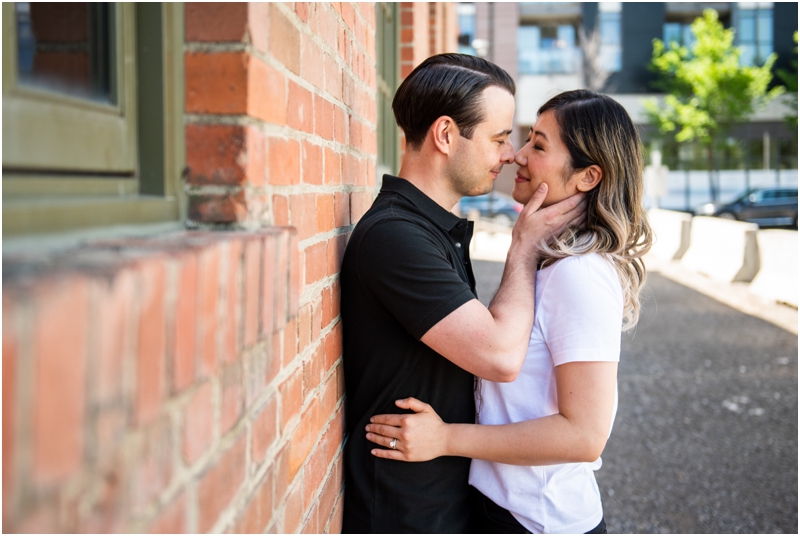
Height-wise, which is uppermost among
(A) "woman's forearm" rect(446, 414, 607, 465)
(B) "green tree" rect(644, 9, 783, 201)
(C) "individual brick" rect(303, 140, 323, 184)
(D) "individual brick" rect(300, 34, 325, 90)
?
(B) "green tree" rect(644, 9, 783, 201)

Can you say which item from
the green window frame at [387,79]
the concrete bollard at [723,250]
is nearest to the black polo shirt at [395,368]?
the green window frame at [387,79]

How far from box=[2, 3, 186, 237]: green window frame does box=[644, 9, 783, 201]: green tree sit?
112ft

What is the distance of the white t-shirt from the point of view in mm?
2023

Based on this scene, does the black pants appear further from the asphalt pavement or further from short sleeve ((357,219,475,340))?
the asphalt pavement

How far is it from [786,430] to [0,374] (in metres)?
6.22

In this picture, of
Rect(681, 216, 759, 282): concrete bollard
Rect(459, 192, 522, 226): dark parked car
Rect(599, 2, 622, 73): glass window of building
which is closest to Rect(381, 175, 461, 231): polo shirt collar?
Rect(681, 216, 759, 282): concrete bollard

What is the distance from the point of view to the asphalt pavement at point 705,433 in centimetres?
435

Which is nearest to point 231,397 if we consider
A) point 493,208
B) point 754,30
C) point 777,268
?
point 777,268

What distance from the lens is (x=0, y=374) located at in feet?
1.77

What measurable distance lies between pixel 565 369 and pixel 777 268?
32.8 feet

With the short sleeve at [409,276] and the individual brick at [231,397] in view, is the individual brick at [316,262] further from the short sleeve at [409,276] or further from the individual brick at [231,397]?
the individual brick at [231,397]

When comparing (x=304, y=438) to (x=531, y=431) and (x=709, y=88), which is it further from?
(x=709, y=88)

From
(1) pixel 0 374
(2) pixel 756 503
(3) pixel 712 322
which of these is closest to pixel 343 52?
(1) pixel 0 374

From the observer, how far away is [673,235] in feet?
53.3
